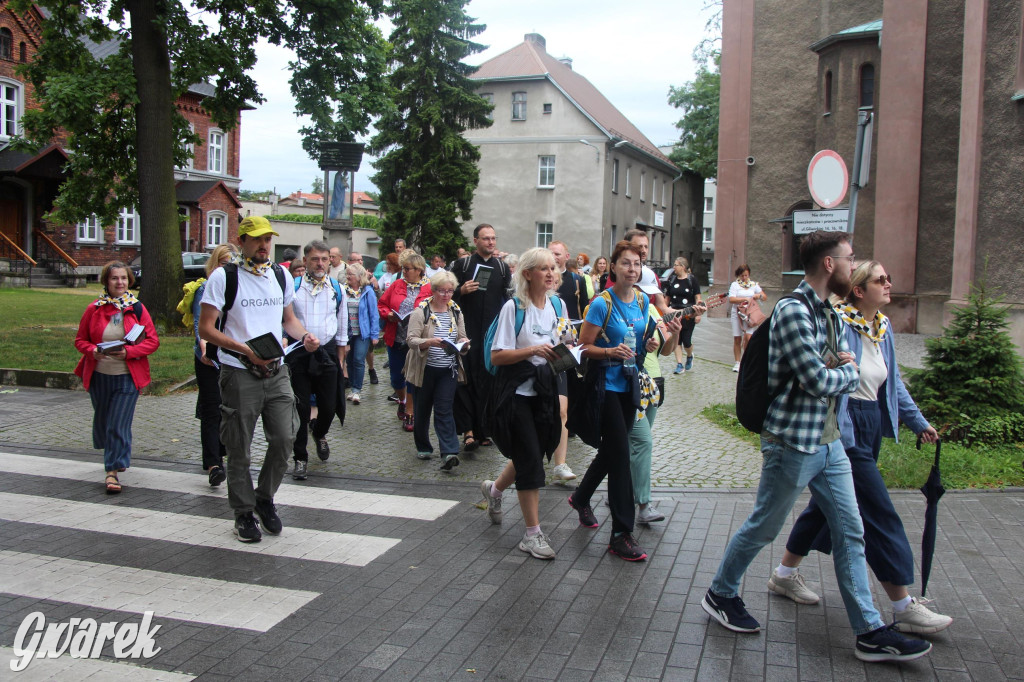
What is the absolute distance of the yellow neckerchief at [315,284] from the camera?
773 cm

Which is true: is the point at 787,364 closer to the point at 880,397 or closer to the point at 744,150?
the point at 880,397

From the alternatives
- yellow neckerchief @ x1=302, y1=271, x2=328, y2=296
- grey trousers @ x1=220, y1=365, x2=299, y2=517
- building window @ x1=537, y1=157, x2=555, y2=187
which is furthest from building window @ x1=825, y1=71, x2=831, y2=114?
grey trousers @ x1=220, y1=365, x2=299, y2=517

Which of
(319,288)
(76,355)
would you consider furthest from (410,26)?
(319,288)

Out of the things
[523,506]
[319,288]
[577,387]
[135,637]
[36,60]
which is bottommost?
[135,637]

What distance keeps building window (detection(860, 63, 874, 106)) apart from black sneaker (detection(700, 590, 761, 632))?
917 inches

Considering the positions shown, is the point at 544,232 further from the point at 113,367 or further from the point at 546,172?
the point at 113,367

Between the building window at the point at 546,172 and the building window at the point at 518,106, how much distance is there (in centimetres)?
256

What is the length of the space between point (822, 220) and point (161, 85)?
45.4 feet

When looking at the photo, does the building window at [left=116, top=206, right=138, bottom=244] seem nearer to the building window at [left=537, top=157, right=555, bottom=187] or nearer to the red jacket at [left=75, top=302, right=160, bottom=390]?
the building window at [left=537, top=157, right=555, bottom=187]

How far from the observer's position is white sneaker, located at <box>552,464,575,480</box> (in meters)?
7.32

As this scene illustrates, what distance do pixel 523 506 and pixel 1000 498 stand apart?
13.2ft

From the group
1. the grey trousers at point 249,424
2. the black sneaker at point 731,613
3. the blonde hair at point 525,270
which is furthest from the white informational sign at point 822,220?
the grey trousers at point 249,424

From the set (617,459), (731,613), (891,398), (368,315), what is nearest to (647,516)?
(617,459)

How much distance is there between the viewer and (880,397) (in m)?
4.57
